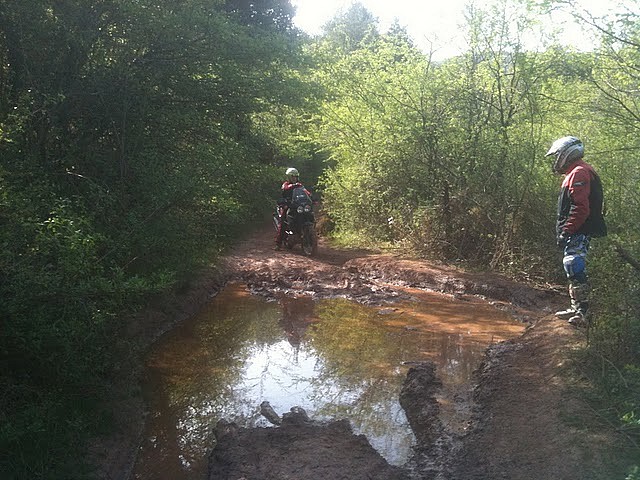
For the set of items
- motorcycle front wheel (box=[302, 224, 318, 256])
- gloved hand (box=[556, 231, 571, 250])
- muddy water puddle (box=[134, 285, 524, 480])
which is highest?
gloved hand (box=[556, 231, 571, 250])

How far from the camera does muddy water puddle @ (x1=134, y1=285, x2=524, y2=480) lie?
4.67 metres

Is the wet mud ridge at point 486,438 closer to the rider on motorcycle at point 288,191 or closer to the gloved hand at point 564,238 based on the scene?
the gloved hand at point 564,238

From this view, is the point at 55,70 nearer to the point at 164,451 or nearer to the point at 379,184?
the point at 164,451

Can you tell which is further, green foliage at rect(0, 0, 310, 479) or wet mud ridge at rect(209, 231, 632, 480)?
green foliage at rect(0, 0, 310, 479)

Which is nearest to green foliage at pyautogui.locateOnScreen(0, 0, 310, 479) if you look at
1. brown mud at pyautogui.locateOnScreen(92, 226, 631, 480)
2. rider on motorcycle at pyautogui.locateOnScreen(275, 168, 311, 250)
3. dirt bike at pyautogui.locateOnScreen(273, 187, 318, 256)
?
brown mud at pyautogui.locateOnScreen(92, 226, 631, 480)

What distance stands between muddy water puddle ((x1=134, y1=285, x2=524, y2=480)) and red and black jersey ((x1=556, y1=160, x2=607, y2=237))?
171 cm

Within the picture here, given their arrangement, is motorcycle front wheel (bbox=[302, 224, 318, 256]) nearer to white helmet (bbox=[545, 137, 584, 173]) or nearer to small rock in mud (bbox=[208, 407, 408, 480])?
white helmet (bbox=[545, 137, 584, 173])

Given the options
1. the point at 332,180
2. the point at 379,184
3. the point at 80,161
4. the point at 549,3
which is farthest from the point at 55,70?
the point at 332,180

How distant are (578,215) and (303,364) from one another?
3.33 metres

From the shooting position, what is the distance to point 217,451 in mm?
4258

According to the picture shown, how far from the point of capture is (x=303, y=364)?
636 centimetres

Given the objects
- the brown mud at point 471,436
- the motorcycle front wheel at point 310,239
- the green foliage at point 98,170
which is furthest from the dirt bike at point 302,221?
the brown mud at point 471,436

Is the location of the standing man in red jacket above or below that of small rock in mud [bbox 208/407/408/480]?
above

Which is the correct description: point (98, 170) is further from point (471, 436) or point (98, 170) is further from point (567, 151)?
point (567, 151)
